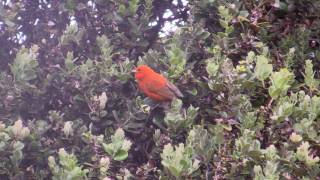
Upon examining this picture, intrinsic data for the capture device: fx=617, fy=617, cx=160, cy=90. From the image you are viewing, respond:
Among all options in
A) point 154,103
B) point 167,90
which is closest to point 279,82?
point 167,90

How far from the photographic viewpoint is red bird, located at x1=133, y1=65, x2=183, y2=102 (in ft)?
11.8

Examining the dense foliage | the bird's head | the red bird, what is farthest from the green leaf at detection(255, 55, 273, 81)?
the bird's head

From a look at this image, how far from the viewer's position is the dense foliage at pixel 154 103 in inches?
123

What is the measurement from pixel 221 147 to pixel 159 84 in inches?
28.1

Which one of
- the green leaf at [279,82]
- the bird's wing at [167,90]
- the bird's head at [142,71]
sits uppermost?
the green leaf at [279,82]

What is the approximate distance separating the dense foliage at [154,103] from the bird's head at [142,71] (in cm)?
5

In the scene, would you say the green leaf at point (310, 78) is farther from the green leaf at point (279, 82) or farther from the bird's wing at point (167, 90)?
the bird's wing at point (167, 90)

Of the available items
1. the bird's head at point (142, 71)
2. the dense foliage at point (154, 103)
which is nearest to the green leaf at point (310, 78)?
the dense foliage at point (154, 103)

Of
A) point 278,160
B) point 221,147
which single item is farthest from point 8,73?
point 278,160

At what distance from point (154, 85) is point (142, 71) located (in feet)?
0.41

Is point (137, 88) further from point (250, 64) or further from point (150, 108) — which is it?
point (250, 64)

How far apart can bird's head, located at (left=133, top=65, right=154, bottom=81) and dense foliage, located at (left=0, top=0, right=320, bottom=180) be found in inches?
2.1

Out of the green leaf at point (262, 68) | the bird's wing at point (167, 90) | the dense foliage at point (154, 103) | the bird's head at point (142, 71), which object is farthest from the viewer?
the bird's head at point (142, 71)

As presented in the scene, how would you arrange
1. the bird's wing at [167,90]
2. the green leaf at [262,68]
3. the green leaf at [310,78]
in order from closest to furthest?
1. the green leaf at [262,68]
2. the green leaf at [310,78]
3. the bird's wing at [167,90]
